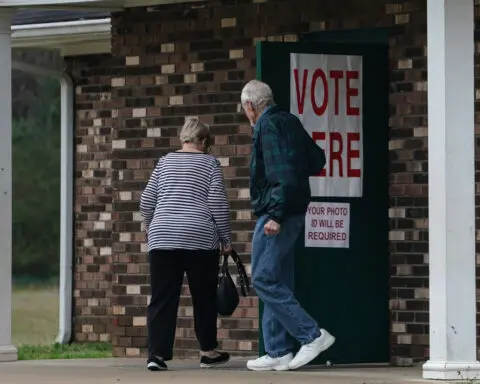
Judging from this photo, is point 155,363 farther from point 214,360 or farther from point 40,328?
point 40,328

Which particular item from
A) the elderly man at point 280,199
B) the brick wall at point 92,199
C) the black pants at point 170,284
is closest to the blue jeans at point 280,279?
the elderly man at point 280,199

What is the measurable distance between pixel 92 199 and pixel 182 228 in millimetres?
6046

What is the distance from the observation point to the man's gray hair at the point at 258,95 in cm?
1186

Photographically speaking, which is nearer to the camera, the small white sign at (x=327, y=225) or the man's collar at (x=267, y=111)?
the man's collar at (x=267, y=111)

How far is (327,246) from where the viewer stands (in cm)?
1262

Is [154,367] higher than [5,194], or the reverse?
[5,194]

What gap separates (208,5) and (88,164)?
438 cm

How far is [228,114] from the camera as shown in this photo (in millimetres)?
13898

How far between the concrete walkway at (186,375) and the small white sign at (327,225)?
0.88 m

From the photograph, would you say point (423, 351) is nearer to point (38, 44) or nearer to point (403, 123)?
point (403, 123)

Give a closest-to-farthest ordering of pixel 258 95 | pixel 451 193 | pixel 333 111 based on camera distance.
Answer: pixel 451 193, pixel 258 95, pixel 333 111

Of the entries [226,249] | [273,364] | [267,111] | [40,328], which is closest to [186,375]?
[273,364]

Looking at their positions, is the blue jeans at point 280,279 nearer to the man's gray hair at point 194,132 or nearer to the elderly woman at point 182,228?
the elderly woman at point 182,228

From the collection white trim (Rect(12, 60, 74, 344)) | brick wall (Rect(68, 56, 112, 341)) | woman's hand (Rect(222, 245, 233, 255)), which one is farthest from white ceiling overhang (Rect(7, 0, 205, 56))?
woman's hand (Rect(222, 245, 233, 255))
